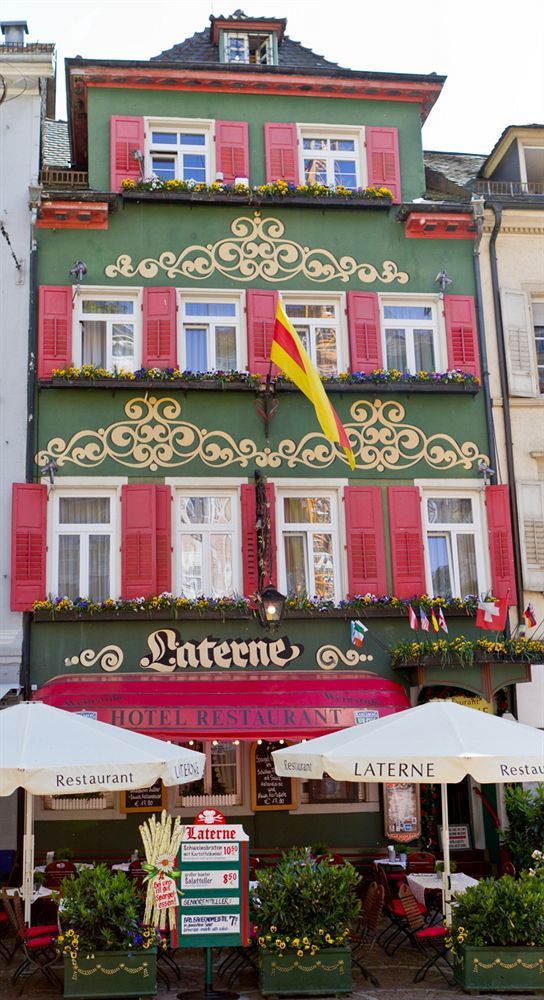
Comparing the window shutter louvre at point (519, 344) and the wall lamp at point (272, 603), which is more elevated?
the window shutter louvre at point (519, 344)

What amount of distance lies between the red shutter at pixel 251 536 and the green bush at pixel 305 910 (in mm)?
6302

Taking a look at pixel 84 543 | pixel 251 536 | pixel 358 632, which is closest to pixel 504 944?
pixel 358 632

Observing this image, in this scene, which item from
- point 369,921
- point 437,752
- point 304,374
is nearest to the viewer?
point 437,752

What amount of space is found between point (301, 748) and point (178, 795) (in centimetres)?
513

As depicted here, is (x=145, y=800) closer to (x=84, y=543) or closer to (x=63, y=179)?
(x=84, y=543)

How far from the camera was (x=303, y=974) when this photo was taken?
10461mm

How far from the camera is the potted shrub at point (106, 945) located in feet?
33.4

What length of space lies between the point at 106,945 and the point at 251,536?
295 inches

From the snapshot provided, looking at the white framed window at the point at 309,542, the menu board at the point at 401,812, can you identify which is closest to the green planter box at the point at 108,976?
the menu board at the point at 401,812

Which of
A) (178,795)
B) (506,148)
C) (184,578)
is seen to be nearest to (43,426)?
(184,578)

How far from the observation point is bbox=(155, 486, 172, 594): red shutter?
16.5 meters

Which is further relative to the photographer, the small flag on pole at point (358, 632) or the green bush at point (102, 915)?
the small flag on pole at point (358, 632)

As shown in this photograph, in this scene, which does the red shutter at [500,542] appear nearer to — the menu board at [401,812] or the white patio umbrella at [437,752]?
the menu board at [401,812]

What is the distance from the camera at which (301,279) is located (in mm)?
18047
